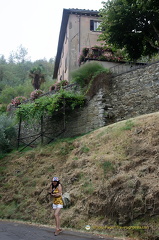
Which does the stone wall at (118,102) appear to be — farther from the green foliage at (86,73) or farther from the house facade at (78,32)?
the house facade at (78,32)

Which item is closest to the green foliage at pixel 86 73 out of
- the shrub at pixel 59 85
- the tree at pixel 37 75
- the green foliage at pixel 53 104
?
the green foliage at pixel 53 104

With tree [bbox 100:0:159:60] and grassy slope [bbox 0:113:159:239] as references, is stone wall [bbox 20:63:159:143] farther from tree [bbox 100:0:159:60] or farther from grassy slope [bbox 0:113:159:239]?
grassy slope [bbox 0:113:159:239]

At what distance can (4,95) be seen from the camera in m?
30.8

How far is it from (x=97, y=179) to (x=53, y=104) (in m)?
6.92

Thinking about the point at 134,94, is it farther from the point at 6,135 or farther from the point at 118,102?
the point at 6,135

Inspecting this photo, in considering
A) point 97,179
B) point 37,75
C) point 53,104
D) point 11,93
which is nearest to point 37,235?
point 97,179

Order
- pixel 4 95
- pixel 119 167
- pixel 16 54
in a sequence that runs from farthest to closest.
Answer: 1. pixel 16 54
2. pixel 4 95
3. pixel 119 167

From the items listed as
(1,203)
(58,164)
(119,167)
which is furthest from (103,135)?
(1,203)

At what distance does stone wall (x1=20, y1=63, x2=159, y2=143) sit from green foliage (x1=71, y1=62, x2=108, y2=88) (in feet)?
2.74

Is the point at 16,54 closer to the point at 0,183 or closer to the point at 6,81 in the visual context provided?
the point at 6,81

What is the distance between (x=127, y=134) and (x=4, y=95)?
24.5 meters

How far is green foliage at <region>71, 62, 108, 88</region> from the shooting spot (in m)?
13.8

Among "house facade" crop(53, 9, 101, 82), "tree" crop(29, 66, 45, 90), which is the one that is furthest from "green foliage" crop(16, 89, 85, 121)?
"tree" crop(29, 66, 45, 90)

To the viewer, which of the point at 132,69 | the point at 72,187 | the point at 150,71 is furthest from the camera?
the point at 132,69
